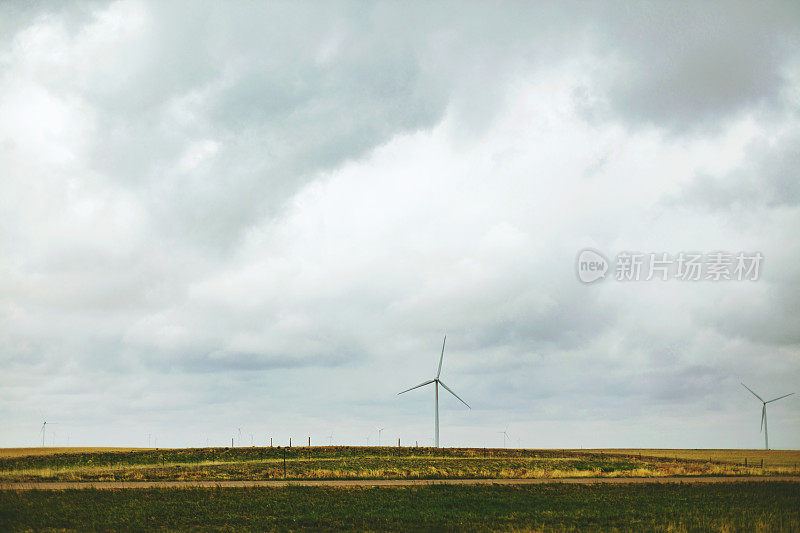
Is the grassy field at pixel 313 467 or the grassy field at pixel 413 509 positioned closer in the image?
the grassy field at pixel 413 509

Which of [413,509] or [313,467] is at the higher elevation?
[413,509]

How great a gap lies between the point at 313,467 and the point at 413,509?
42109 mm

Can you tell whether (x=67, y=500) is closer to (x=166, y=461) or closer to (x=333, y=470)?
(x=333, y=470)

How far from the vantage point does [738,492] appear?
57812mm

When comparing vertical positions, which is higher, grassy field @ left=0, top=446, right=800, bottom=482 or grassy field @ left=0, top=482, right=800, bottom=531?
grassy field @ left=0, top=482, right=800, bottom=531

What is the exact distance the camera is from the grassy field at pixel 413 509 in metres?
41.5

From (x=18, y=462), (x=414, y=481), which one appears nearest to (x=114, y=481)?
(x=414, y=481)

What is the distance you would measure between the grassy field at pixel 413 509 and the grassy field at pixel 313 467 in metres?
17.2

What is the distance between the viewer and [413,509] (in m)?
48.0

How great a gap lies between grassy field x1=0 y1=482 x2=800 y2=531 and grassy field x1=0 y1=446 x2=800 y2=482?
1718cm

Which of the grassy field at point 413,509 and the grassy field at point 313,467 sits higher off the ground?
the grassy field at point 413,509

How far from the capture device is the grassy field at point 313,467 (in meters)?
75.8

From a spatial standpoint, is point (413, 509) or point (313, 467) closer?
point (413, 509)

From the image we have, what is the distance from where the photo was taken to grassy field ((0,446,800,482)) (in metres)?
75.8
